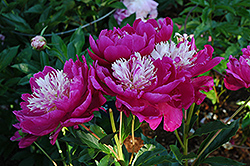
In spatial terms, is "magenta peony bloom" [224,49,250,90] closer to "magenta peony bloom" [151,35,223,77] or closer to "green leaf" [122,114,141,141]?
"magenta peony bloom" [151,35,223,77]

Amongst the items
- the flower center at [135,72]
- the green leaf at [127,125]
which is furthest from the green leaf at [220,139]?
the flower center at [135,72]

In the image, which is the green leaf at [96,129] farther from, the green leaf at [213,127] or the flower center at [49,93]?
the green leaf at [213,127]

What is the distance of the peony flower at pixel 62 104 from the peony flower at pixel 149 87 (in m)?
0.03

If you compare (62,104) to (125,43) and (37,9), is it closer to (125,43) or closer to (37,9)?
(125,43)

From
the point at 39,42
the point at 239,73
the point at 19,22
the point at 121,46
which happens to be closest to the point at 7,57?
the point at 19,22

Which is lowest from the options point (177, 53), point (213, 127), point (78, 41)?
point (213, 127)

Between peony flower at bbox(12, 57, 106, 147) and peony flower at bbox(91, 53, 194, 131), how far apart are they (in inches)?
1.0

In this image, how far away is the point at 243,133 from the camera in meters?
1.29

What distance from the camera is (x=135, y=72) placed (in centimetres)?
42

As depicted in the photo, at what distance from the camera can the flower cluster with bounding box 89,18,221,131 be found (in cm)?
40

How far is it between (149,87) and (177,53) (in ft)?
0.29

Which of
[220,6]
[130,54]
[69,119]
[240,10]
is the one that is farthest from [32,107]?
[240,10]

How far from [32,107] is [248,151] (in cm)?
119

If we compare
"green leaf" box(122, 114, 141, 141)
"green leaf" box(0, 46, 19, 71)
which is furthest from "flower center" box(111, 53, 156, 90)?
"green leaf" box(0, 46, 19, 71)
